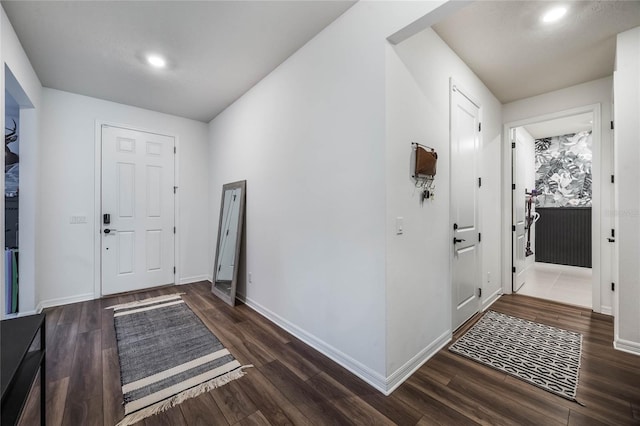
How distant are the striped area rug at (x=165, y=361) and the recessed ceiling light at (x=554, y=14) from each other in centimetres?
370

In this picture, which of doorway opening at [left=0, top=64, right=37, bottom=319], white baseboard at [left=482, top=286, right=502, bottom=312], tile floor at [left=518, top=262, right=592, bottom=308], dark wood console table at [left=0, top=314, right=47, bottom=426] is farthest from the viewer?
tile floor at [left=518, top=262, right=592, bottom=308]

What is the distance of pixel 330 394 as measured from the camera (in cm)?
178

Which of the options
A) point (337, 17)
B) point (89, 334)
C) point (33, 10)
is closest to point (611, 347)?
point (337, 17)

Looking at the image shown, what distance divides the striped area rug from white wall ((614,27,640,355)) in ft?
11.0

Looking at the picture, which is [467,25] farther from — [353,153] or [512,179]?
[512,179]

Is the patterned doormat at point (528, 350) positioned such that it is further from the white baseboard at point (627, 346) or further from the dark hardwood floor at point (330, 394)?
the white baseboard at point (627, 346)

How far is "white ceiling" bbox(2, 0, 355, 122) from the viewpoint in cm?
204

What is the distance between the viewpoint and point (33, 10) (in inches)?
80.7

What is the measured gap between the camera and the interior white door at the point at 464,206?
2.61 meters

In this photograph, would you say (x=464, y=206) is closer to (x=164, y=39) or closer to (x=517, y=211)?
(x=517, y=211)

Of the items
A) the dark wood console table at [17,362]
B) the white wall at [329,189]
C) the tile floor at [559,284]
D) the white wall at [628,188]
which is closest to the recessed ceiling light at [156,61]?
the white wall at [329,189]

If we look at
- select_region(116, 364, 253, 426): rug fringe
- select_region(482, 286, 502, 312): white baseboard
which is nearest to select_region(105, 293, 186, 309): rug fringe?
select_region(116, 364, 253, 426): rug fringe

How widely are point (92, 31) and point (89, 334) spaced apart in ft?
9.32

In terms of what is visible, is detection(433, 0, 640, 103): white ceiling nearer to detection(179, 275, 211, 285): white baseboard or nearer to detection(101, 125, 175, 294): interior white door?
detection(101, 125, 175, 294): interior white door
